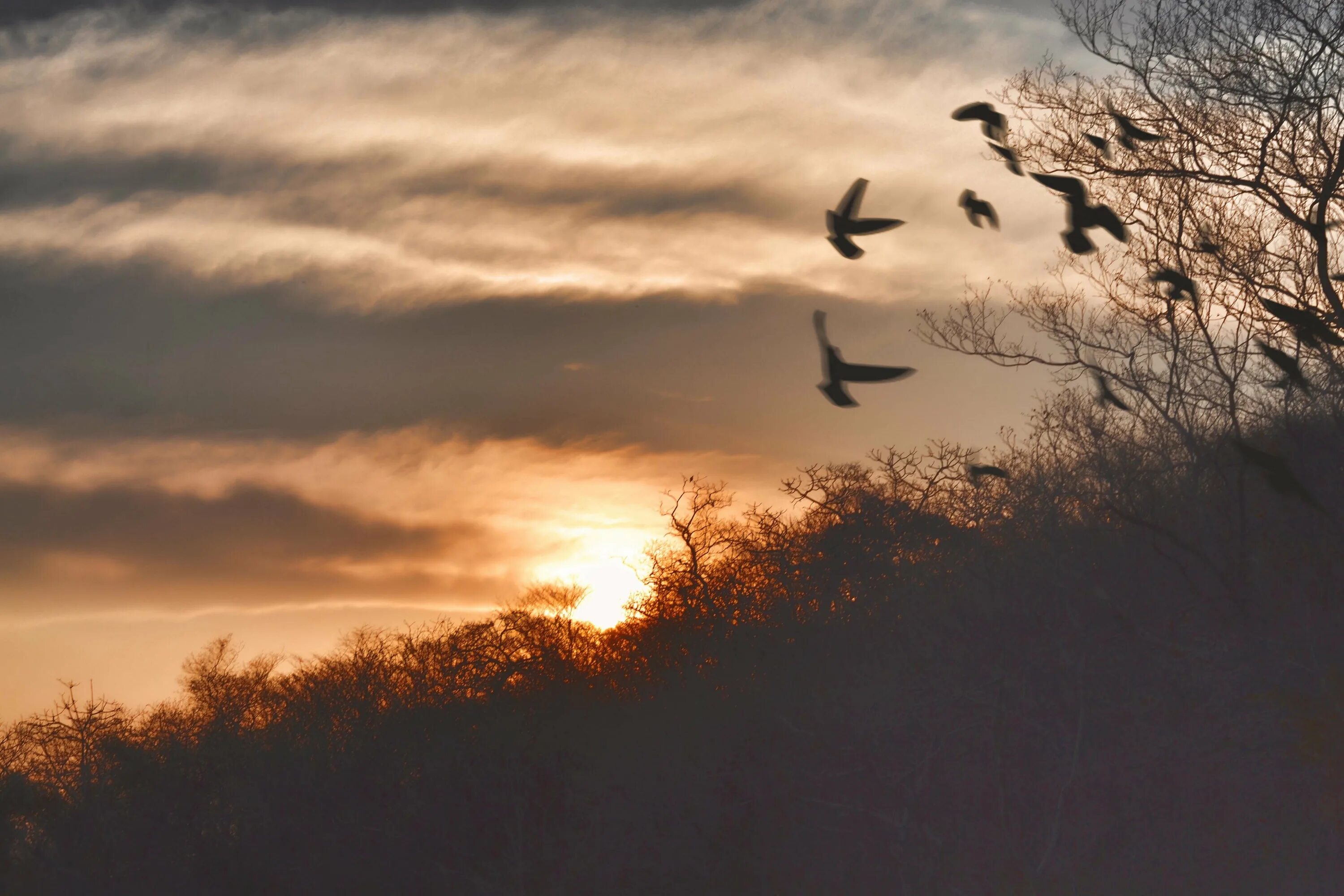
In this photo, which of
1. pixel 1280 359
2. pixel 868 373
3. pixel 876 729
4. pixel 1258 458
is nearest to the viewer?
pixel 868 373

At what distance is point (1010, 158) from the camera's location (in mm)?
5930

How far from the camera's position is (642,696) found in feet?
111

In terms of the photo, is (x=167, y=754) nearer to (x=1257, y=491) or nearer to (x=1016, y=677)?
(x=1016, y=677)

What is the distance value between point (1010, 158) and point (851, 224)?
1.28 m

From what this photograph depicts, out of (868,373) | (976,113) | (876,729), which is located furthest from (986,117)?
(876,729)

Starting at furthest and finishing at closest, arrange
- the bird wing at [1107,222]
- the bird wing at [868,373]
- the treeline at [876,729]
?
the treeline at [876,729] → the bird wing at [1107,222] → the bird wing at [868,373]

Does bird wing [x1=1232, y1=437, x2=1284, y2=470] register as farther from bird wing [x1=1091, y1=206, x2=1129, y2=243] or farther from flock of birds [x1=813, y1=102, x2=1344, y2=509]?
bird wing [x1=1091, y1=206, x2=1129, y2=243]

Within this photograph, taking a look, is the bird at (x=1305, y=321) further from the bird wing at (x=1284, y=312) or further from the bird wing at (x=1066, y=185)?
the bird wing at (x=1066, y=185)

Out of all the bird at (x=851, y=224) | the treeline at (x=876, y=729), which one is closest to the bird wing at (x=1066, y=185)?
the bird at (x=851, y=224)

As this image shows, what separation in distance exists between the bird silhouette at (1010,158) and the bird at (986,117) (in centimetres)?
26

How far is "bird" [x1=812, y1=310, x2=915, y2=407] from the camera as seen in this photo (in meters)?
4.67

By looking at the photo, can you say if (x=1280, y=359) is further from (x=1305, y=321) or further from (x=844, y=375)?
(x=844, y=375)

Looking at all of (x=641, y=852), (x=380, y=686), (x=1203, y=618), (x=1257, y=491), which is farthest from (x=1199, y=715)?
(x=380, y=686)

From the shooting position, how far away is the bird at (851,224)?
16.7 ft
